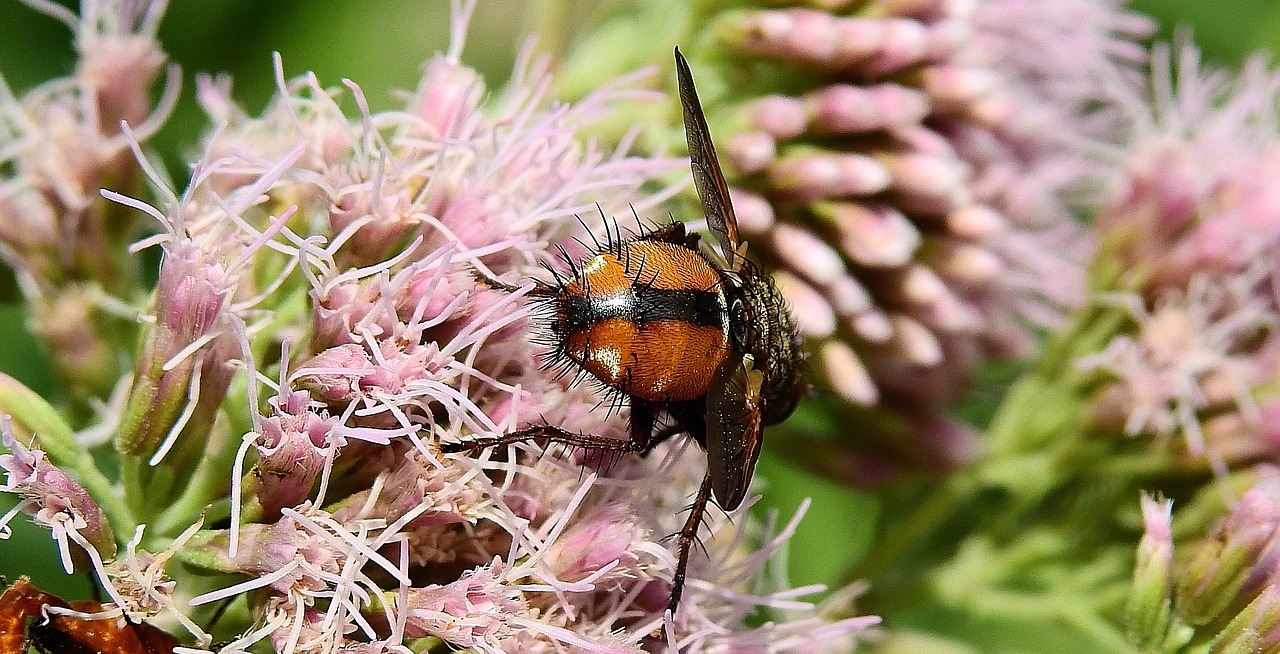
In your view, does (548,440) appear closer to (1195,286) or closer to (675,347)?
(675,347)

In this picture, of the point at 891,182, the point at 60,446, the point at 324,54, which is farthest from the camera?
the point at 324,54

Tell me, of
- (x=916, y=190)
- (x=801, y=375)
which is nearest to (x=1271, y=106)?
(x=916, y=190)

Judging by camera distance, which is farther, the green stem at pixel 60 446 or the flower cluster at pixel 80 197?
the flower cluster at pixel 80 197

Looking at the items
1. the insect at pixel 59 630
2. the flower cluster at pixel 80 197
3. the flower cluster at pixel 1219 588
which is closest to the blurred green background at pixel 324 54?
the flower cluster at pixel 80 197

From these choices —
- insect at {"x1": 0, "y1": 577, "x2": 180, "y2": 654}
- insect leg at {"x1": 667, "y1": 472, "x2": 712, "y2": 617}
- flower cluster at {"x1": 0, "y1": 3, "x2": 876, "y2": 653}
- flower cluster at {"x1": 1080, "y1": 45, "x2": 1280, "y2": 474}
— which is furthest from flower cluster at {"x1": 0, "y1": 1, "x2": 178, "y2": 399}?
flower cluster at {"x1": 1080, "y1": 45, "x2": 1280, "y2": 474}

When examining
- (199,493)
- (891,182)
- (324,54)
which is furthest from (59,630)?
(324,54)

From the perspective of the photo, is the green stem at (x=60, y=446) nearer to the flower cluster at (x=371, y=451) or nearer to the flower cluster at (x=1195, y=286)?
the flower cluster at (x=371, y=451)

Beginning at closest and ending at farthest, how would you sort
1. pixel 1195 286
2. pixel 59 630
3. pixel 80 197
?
1. pixel 59 630
2. pixel 80 197
3. pixel 1195 286
